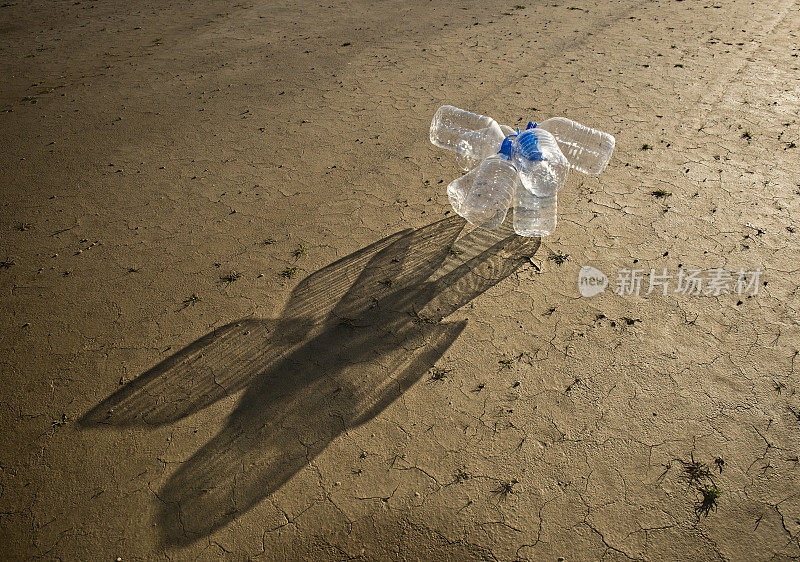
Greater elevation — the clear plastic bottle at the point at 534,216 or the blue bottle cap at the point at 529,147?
the blue bottle cap at the point at 529,147

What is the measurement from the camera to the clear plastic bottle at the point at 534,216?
4539 mm

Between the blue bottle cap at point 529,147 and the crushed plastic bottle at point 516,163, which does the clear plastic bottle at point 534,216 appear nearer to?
the crushed plastic bottle at point 516,163

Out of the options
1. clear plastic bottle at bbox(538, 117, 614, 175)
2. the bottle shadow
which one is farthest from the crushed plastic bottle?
the bottle shadow

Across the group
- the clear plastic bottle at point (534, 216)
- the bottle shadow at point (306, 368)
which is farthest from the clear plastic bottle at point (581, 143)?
the bottle shadow at point (306, 368)

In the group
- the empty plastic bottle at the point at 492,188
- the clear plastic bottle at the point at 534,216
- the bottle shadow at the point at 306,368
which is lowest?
the bottle shadow at the point at 306,368

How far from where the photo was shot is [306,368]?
11.6 ft

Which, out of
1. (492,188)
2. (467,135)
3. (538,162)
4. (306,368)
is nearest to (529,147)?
(538,162)

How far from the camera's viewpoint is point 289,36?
9281mm

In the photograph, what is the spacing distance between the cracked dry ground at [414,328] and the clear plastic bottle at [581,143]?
0.51 meters

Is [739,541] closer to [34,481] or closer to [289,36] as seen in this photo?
[34,481]

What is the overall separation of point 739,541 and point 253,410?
2953 millimetres

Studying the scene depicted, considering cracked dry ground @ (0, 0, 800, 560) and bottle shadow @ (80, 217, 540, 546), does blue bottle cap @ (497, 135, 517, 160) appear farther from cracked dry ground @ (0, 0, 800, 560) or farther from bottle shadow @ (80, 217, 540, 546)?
cracked dry ground @ (0, 0, 800, 560)

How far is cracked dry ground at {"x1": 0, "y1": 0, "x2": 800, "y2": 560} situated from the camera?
2.79 m

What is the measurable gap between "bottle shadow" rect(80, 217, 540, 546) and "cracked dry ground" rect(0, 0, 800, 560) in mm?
37
